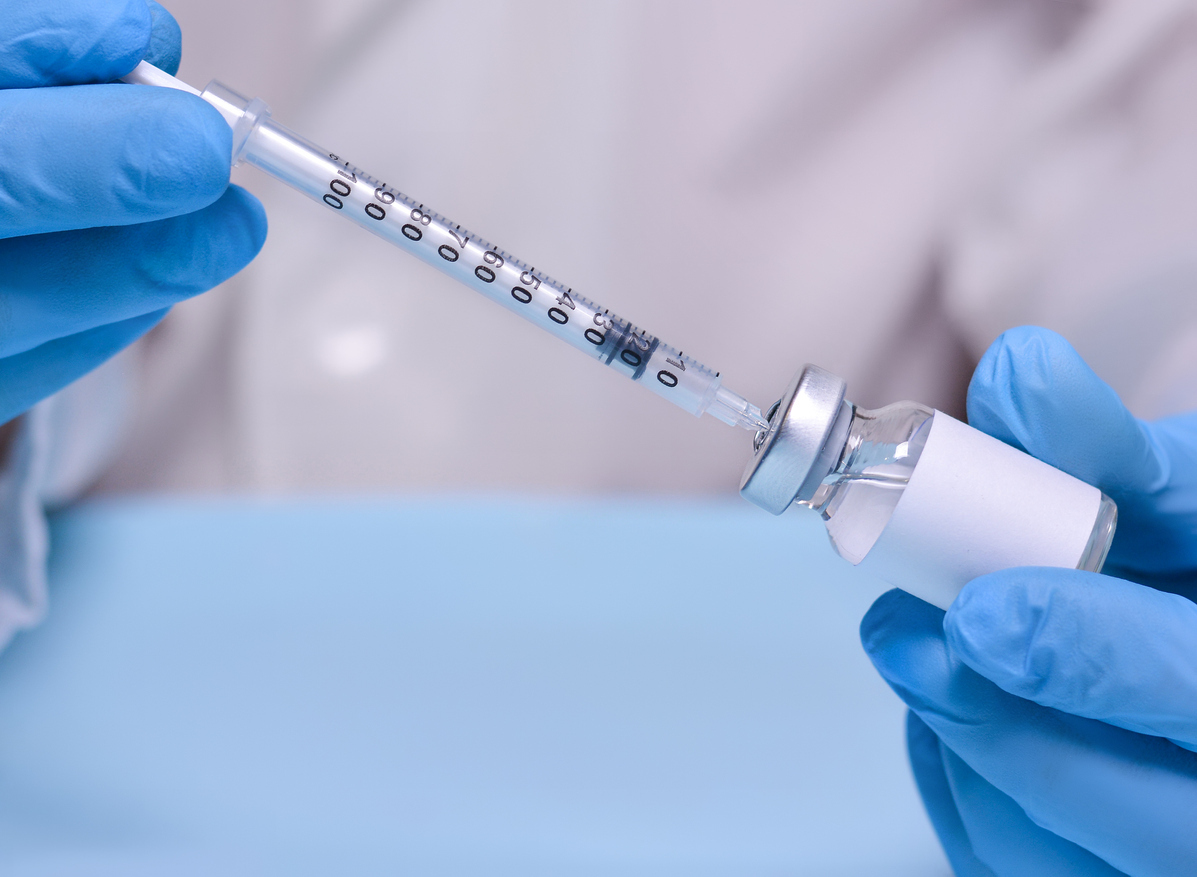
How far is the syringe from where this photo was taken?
3.47 ft

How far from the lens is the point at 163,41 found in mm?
1135

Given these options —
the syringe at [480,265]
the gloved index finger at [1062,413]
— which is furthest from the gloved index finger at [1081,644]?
the syringe at [480,265]

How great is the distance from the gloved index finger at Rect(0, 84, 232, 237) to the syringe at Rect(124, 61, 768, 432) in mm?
111

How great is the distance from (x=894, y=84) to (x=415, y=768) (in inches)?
60.0

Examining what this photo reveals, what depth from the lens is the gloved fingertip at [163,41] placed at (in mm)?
1113

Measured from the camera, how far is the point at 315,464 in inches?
78.4

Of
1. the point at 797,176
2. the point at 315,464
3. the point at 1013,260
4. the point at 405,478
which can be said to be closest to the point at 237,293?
the point at 315,464

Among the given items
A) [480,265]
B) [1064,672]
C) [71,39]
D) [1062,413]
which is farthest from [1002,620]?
[71,39]

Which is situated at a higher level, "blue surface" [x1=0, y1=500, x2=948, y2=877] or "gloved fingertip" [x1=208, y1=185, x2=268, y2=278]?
"gloved fingertip" [x1=208, y1=185, x2=268, y2=278]

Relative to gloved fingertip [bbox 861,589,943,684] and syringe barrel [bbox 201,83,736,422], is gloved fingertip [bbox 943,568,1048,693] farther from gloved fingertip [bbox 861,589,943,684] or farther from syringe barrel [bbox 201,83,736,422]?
syringe barrel [bbox 201,83,736,422]

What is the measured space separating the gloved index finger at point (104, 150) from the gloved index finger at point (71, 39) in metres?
0.03

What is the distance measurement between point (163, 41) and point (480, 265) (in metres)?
0.52

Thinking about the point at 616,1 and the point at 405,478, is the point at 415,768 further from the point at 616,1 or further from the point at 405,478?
the point at 616,1

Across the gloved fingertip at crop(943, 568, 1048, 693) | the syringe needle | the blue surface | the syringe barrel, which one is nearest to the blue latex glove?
the syringe barrel
